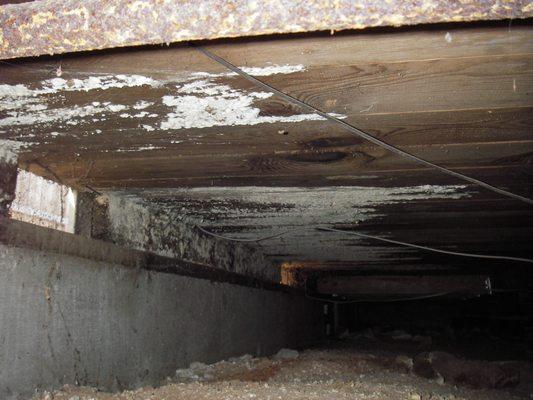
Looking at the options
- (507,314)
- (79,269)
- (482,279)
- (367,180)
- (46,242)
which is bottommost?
(507,314)

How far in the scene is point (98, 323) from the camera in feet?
8.56

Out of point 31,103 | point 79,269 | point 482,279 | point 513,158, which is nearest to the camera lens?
point 31,103

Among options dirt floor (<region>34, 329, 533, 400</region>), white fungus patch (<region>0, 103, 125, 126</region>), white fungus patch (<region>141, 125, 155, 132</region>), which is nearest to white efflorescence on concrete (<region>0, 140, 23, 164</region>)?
white fungus patch (<region>0, 103, 125, 126</region>)

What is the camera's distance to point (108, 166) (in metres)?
2.39

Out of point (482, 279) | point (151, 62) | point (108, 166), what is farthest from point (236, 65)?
point (482, 279)

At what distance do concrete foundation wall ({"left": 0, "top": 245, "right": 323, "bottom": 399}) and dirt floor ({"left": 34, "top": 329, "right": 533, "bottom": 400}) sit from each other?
0.45 feet

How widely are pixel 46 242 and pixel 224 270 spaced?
2.43 meters

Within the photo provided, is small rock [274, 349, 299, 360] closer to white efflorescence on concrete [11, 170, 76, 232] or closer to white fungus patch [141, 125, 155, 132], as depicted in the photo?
white efflorescence on concrete [11, 170, 76, 232]

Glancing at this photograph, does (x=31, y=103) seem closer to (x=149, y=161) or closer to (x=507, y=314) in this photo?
(x=149, y=161)

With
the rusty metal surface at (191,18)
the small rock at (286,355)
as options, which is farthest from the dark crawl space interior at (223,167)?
the small rock at (286,355)

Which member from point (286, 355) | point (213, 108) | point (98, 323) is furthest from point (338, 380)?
point (213, 108)

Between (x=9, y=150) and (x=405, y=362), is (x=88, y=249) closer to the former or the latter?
(x=9, y=150)

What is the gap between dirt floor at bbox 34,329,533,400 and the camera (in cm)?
271

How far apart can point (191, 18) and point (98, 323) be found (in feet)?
6.64
